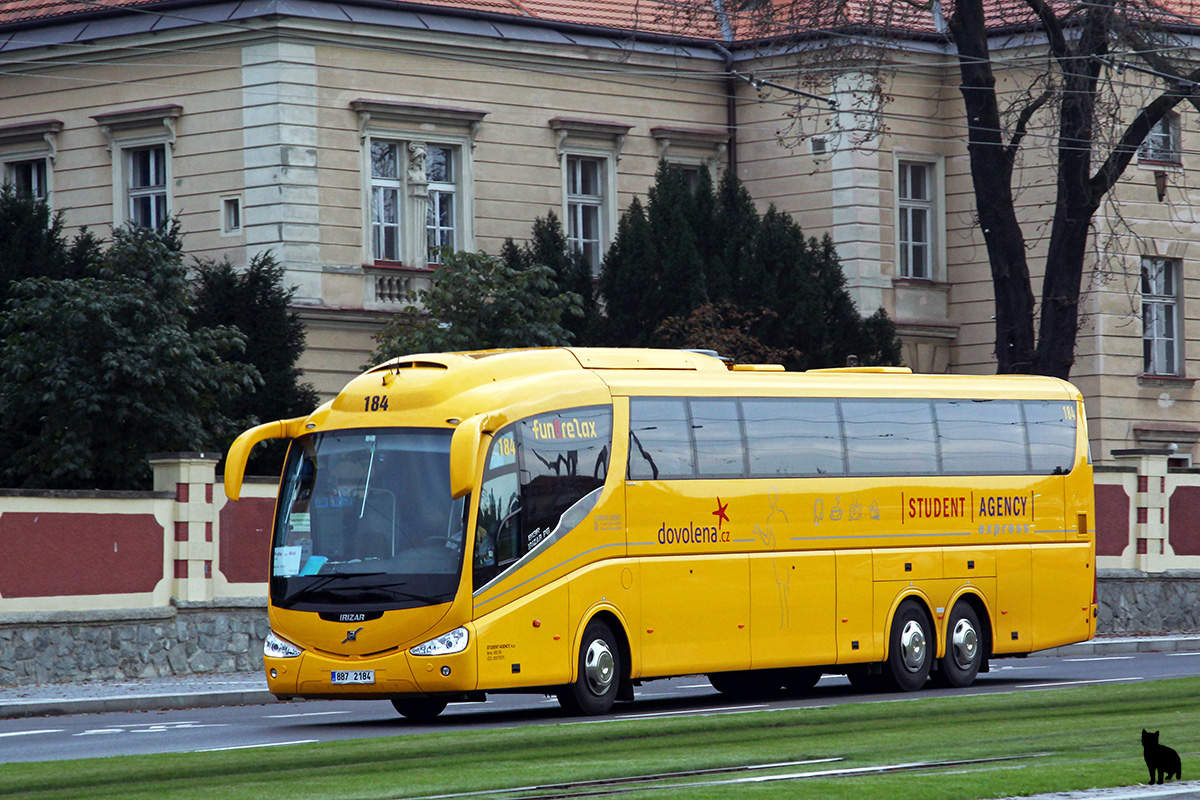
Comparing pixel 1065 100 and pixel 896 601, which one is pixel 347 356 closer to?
pixel 1065 100

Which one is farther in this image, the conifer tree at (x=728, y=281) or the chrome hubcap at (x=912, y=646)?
the conifer tree at (x=728, y=281)

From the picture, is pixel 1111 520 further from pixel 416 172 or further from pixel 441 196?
pixel 416 172

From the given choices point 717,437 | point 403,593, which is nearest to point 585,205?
point 717,437

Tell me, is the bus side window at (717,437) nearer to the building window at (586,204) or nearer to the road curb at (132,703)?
the road curb at (132,703)

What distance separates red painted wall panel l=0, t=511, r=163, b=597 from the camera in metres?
24.7

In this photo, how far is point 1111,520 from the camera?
113 ft

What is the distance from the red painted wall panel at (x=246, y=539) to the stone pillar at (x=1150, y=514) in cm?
1450

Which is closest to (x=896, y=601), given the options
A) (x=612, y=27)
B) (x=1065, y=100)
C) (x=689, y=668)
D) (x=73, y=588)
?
(x=689, y=668)

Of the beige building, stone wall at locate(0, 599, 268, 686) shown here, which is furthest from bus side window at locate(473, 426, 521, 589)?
the beige building

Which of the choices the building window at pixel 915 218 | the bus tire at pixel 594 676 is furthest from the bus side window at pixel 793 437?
the building window at pixel 915 218

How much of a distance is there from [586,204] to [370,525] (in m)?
23.1

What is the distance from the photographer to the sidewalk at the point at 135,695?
22281 millimetres

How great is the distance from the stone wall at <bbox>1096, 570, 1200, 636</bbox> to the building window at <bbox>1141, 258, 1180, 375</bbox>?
9697 millimetres

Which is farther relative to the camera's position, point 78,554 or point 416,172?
point 416,172
